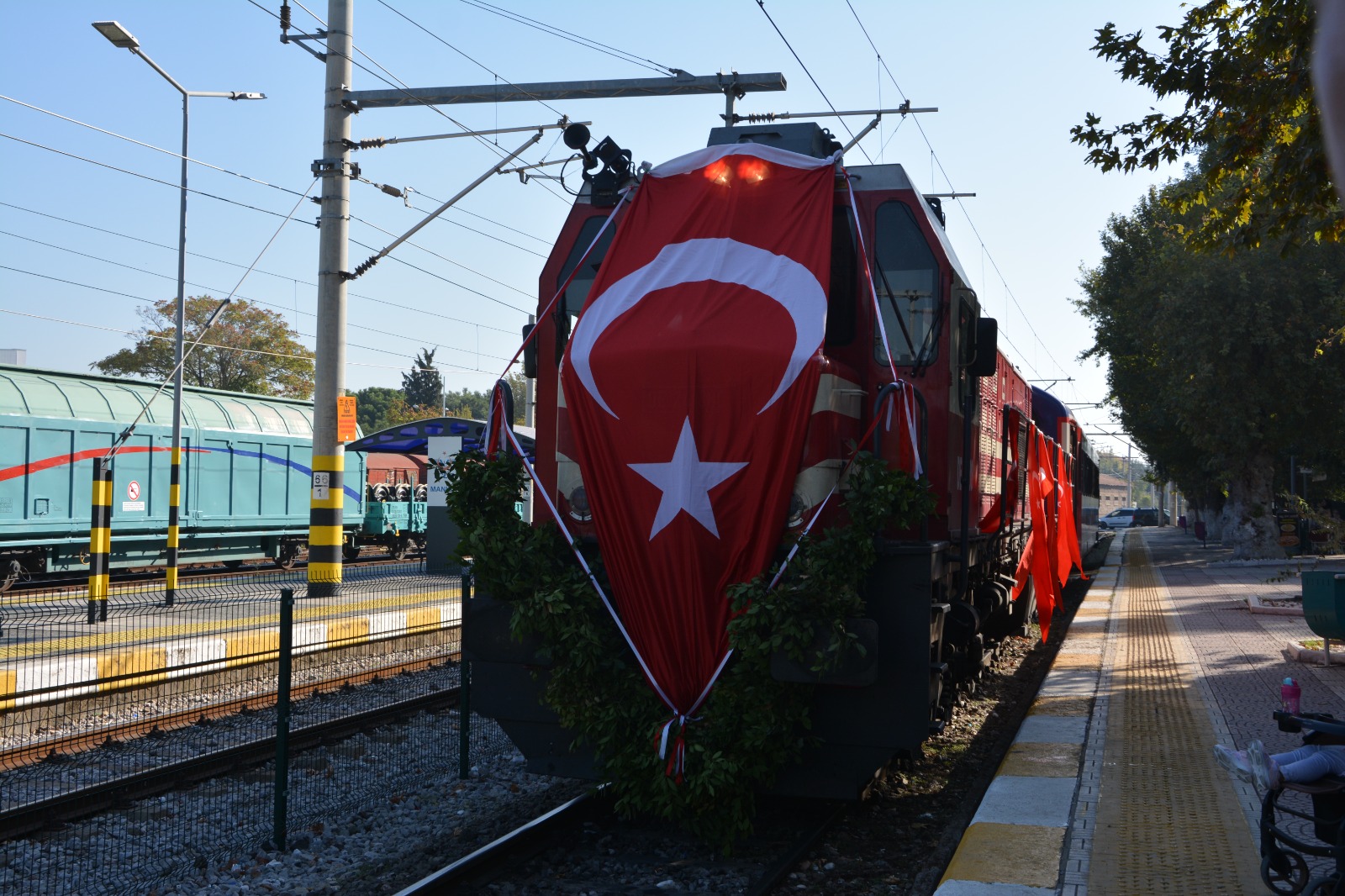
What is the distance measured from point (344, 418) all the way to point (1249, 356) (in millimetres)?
25645

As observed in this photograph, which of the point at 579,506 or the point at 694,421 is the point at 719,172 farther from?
the point at 579,506

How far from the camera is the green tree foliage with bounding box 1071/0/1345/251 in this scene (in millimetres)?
10078

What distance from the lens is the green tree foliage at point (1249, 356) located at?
30.6 meters

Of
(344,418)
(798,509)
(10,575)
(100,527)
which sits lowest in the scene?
(10,575)

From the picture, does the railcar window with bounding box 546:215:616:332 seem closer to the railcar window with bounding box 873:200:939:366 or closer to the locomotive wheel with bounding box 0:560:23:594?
the railcar window with bounding box 873:200:939:366

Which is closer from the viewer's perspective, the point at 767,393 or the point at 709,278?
the point at 767,393

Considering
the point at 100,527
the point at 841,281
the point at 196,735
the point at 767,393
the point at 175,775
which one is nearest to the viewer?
the point at 767,393

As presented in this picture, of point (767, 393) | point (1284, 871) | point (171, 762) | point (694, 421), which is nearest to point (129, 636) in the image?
point (171, 762)

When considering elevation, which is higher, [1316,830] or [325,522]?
[325,522]

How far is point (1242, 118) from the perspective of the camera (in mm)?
10953

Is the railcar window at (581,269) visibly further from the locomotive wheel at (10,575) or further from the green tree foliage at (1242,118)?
the locomotive wheel at (10,575)

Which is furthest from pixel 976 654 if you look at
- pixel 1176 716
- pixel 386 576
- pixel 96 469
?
pixel 386 576

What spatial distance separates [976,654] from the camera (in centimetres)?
980

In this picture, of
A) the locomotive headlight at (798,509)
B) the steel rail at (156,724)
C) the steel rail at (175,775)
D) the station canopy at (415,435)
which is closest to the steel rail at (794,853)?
the locomotive headlight at (798,509)
